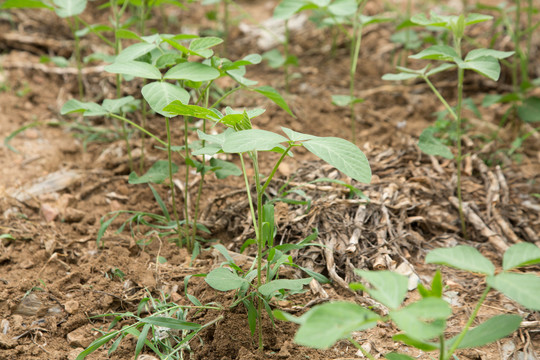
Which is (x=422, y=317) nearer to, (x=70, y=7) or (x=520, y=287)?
(x=520, y=287)

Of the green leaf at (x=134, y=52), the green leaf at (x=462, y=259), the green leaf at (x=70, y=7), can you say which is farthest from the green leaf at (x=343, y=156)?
the green leaf at (x=70, y=7)

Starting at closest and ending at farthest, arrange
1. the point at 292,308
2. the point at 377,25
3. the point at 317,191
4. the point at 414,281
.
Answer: the point at 292,308 < the point at 414,281 < the point at 317,191 < the point at 377,25

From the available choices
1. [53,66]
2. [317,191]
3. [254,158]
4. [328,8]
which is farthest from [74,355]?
[53,66]

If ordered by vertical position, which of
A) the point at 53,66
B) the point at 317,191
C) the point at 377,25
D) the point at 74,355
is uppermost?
the point at 377,25

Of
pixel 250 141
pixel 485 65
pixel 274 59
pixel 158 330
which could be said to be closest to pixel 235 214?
pixel 158 330

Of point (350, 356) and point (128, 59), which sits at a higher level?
point (128, 59)

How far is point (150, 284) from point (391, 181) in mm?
1084

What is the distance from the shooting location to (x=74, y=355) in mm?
1335

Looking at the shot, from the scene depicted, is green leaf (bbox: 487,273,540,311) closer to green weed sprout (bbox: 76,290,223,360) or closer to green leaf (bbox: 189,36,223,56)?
green weed sprout (bbox: 76,290,223,360)

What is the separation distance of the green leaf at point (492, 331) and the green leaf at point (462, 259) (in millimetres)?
127

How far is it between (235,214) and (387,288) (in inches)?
43.3

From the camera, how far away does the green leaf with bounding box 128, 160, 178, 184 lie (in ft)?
5.69

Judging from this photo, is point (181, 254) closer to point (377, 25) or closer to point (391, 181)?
point (391, 181)

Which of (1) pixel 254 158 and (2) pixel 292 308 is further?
(2) pixel 292 308
